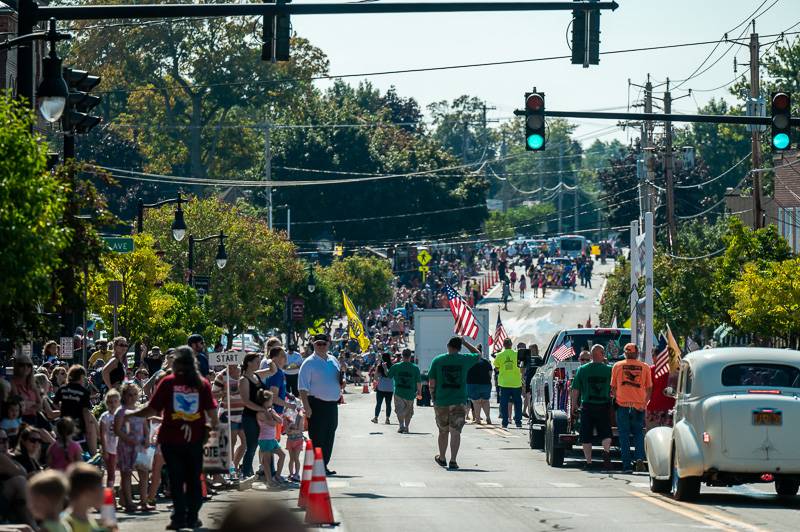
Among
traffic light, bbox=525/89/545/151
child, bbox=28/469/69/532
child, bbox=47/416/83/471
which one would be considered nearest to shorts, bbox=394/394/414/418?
traffic light, bbox=525/89/545/151

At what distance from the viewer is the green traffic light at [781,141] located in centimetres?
2430

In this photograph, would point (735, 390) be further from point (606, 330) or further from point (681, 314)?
point (681, 314)

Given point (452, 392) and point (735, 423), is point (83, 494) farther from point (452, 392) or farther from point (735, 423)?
point (452, 392)

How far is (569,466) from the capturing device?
2409 centimetres

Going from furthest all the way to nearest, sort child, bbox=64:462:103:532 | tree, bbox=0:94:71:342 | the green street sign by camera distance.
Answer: the green street sign
tree, bbox=0:94:71:342
child, bbox=64:462:103:532

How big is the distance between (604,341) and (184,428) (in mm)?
13978

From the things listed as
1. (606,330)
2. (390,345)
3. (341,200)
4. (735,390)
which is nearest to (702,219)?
(341,200)

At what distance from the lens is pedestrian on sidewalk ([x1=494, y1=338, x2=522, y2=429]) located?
35.2 metres

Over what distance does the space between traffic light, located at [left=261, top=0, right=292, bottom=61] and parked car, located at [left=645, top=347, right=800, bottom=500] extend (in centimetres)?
636

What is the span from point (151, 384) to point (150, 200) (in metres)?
79.9

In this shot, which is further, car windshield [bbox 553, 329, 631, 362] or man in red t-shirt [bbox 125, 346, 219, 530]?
car windshield [bbox 553, 329, 631, 362]

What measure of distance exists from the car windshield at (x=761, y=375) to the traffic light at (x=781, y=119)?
7220mm

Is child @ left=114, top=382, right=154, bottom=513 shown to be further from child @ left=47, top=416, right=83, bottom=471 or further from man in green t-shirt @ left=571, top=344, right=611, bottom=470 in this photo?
man in green t-shirt @ left=571, top=344, right=611, bottom=470

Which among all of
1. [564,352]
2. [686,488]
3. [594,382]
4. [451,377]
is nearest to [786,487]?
[686,488]
